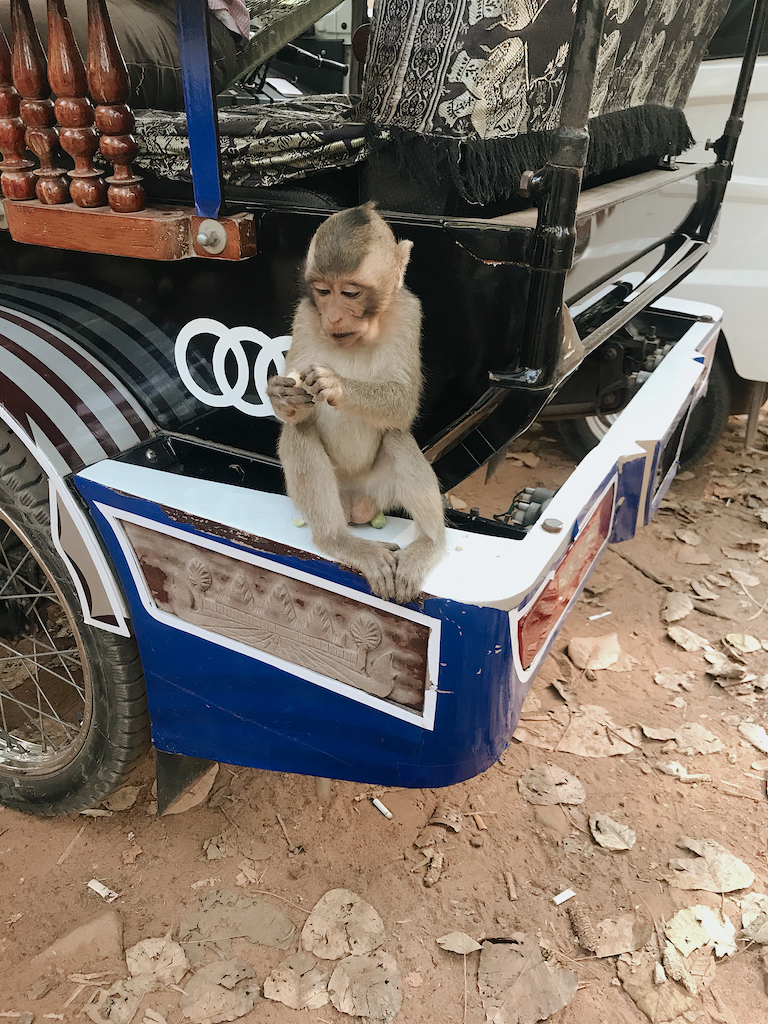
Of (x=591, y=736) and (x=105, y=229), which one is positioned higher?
(x=105, y=229)

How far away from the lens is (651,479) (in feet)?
7.57

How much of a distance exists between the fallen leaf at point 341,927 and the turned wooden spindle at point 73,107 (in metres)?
1.98

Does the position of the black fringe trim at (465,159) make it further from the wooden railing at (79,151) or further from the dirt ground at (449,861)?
the dirt ground at (449,861)

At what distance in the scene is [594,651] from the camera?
10.7ft

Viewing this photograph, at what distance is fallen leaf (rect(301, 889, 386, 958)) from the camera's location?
6.63 ft

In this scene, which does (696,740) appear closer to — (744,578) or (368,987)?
(744,578)

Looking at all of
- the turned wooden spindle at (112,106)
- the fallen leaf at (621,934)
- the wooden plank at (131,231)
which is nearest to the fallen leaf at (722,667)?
the fallen leaf at (621,934)

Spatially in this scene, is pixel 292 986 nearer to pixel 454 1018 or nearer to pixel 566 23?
pixel 454 1018

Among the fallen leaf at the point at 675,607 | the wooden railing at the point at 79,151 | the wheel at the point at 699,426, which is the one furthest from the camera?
the wheel at the point at 699,426

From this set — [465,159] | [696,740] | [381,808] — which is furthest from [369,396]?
[696,740]

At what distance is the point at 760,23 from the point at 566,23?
163cm

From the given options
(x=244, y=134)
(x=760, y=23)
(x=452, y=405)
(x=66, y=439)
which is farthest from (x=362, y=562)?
(x=760, y=23)

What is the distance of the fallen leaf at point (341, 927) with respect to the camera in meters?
2.02

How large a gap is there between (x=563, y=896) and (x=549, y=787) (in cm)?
42
